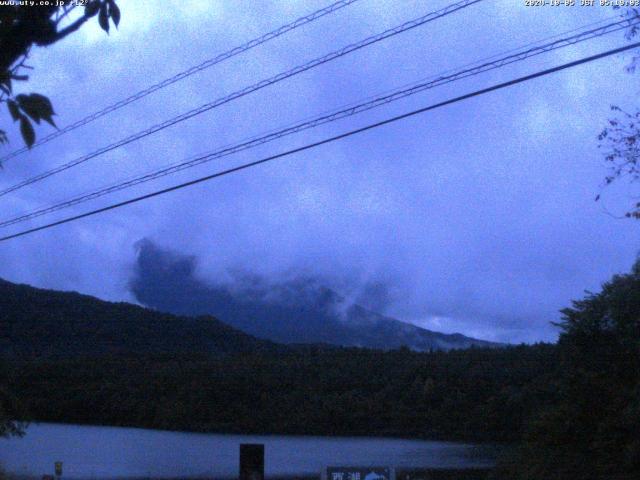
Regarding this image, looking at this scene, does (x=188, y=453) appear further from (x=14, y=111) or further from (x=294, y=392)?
(x=14, y=111)

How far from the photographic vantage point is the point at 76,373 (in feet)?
79.3

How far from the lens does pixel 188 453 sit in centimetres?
2116

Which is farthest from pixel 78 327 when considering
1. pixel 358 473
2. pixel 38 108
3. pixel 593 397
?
pixel 38 108

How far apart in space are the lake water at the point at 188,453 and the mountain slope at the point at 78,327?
108 inches

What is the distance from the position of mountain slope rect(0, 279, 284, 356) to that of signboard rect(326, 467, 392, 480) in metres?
17.8

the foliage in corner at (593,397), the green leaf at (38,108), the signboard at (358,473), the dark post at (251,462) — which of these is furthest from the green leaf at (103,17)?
the foliage in corner at (593,397)

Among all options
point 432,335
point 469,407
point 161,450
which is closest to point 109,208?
point 161,450

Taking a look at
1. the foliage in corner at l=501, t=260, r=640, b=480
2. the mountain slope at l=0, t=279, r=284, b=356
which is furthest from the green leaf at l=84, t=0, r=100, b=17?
the mountain slope at l=0, t=279, r=284, b=356

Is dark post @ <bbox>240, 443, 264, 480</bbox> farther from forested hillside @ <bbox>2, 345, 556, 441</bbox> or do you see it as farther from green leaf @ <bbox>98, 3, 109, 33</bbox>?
forested hillside @ <bbox>2, 345, 556, 441</bbox>

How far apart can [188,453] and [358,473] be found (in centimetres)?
1344

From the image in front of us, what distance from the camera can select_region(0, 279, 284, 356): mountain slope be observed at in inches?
984

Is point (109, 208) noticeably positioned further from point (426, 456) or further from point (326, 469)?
point (426, 456)

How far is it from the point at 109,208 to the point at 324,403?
13.5m

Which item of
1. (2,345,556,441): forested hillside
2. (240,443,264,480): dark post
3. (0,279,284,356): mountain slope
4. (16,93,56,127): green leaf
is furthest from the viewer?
(0,279,284,356): mountain slope
